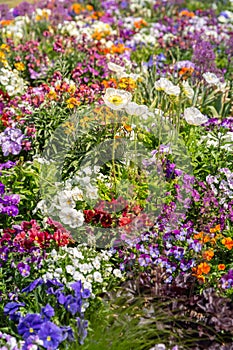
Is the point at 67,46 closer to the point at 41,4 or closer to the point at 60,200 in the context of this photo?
the point at 41,4

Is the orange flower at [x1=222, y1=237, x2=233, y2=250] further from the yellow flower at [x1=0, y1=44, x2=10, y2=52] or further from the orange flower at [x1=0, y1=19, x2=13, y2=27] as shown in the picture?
the orange flower at [x1=0, y1=19, x2=13, y2=27]

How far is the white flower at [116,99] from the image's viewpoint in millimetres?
3791

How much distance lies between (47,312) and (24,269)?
42cm

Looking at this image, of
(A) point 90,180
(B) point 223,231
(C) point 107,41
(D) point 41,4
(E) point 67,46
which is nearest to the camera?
(B) point 223,231

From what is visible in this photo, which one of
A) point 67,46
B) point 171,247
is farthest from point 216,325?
point 67,46

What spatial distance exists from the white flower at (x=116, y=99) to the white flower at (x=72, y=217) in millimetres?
748

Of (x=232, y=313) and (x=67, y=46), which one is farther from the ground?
(x=67, y=46)

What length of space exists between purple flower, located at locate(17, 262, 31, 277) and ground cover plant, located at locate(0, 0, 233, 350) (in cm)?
1

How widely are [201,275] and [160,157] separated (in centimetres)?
108

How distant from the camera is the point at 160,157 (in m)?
4.19

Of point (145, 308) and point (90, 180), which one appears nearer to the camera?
point (145, 308)

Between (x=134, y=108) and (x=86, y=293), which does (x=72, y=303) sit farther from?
(x=134, y=108)

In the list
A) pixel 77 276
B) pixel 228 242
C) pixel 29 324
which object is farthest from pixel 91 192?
pixel 29 324

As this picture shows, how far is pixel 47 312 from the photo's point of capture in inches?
116
